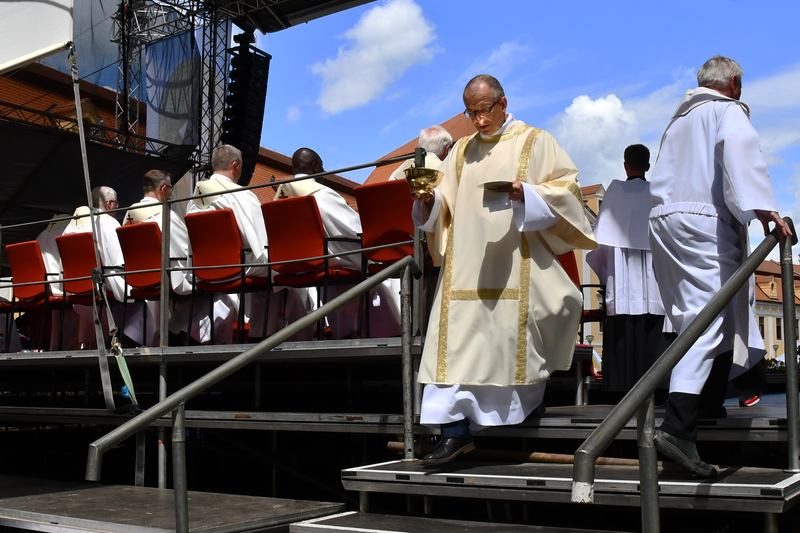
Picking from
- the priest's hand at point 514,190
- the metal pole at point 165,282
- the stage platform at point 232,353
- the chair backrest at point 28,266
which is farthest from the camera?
the chair backrest at point 28,266

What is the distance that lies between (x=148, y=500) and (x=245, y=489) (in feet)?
7.86

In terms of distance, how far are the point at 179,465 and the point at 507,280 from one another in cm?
174

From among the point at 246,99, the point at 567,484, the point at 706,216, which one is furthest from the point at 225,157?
the point at 246,99

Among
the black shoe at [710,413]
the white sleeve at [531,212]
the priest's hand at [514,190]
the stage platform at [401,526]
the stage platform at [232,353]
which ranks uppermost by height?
the priest's hand at [514,190]

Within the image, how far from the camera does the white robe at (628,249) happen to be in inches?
206

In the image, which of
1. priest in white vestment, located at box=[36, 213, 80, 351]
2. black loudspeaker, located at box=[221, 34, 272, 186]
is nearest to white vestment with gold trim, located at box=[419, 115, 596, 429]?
priest in white vestment, located at box=[36, 213, 80, 351]

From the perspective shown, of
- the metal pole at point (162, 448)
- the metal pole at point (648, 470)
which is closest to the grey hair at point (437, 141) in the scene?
the metal pole at point (162, 448)

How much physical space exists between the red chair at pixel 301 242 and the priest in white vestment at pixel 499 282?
132cm

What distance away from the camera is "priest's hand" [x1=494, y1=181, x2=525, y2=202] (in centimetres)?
372

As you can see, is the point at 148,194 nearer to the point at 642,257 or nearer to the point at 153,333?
the point at 153,333

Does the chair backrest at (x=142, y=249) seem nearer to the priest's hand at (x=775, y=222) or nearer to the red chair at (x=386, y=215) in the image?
the red chair at (x=386, y=215)

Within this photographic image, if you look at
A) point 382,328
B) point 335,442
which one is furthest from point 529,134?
point 335,442

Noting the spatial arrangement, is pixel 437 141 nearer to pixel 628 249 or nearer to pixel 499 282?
pixel 628 249

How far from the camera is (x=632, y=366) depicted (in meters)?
5.15
